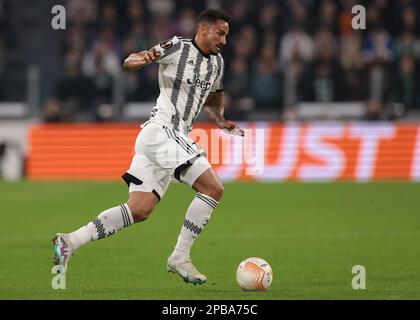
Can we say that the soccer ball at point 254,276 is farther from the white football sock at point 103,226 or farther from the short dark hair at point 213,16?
the short dark hair at point 213,16

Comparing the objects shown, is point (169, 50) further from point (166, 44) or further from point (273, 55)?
point (273, 55)

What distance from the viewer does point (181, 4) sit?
21766mm

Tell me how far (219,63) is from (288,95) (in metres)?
11.3

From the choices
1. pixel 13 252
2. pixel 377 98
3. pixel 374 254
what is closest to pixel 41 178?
pixel 377 98

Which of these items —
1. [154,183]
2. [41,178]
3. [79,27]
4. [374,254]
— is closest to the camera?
[154,183]

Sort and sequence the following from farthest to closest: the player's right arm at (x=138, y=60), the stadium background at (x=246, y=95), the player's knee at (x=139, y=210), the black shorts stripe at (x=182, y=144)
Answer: the stadium background at (x=246, y=95) < the black shorts stripe at (x=182, y=144) < the player's knee at (x=139, y=210) < the player's right arm at (x=138, y=60)

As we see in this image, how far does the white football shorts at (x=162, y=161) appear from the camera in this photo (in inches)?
319

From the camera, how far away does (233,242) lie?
37.0 ft

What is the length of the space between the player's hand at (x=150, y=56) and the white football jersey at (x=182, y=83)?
0.35m

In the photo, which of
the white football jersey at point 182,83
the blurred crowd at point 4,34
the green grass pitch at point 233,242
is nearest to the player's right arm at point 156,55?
the white football jersey at point 182,83

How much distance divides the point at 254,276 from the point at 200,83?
1667 millimetres

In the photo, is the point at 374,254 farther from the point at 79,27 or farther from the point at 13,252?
the point at 79,27

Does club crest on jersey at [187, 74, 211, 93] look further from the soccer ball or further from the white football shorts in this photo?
the soccer ball

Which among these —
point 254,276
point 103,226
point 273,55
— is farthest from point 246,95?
point 254,276
